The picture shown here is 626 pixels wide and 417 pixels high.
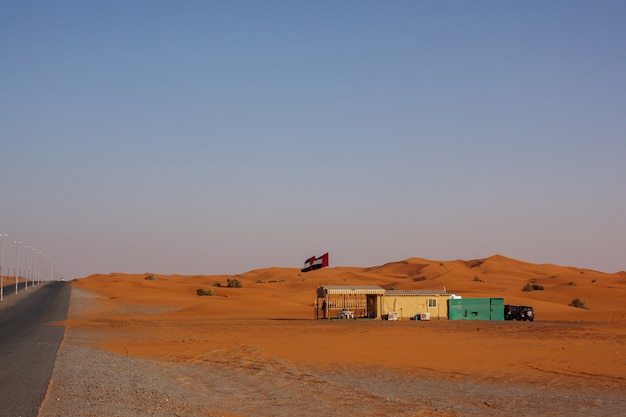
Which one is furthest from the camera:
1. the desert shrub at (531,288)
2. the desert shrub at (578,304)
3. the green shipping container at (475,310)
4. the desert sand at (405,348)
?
the desert shrub at (531,288)

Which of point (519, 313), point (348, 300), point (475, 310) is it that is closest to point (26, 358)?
point (348, 300)

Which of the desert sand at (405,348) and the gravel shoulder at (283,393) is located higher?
the gravel shoulder at (283,393)

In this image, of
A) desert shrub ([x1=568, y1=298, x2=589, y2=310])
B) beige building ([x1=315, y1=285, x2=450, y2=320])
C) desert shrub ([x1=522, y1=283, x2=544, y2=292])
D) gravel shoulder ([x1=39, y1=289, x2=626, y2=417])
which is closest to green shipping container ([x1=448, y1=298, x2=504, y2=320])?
beige building ([x1=315, y1=285, x2=450, y2=320])

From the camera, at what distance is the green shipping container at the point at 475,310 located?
55312 mm

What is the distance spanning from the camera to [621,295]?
88.3m

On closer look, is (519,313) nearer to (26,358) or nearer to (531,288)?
(26,358)

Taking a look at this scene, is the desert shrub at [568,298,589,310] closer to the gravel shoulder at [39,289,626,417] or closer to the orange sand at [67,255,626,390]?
the orange sand at [67,255,626,390]

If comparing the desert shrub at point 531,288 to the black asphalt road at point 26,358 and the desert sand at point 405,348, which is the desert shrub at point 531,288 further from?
the black asphalt road at point 26,358

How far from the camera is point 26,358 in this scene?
25.4 m

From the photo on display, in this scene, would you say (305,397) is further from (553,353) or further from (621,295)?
(621,295)

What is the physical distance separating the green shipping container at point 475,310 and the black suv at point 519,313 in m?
0.57

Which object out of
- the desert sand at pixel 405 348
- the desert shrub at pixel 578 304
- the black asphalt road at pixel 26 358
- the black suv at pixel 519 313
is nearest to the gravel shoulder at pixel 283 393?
the desert sand at pixel 405 348

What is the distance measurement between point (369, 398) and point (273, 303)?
191ft

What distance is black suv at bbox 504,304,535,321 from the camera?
54.2 m
